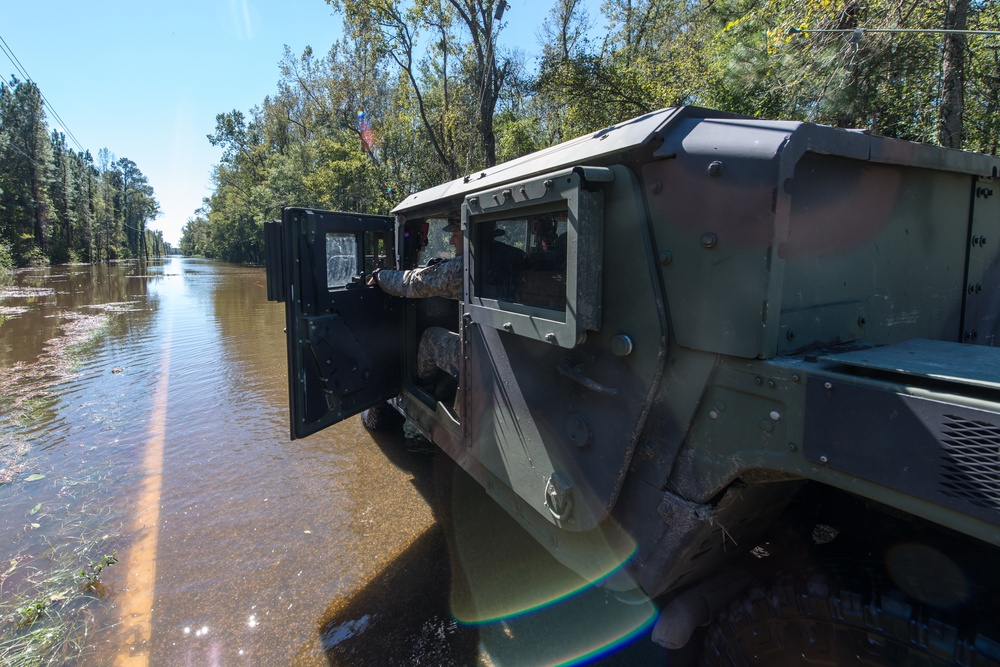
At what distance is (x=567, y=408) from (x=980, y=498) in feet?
4.39

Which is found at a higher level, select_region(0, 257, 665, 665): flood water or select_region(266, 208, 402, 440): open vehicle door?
select_region(266, 208, 402, 440): open vehicle door

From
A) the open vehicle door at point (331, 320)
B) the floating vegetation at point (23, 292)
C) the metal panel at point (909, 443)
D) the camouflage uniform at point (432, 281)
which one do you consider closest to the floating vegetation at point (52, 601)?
the open vehicle door at point (331, 320)

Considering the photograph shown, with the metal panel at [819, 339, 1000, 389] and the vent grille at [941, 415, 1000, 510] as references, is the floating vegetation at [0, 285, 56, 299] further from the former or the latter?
the vent grille at [941, 415, 1000, 510]

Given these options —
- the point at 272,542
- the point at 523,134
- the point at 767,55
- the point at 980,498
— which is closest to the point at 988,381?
the point at 980,498

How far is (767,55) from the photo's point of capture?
29.1 feet

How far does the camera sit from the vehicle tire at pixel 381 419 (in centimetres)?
534

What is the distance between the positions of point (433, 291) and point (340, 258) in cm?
104

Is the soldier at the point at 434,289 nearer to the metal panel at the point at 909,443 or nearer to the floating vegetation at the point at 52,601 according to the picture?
the metal panel at the point at 909,443

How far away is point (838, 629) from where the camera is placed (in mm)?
1433

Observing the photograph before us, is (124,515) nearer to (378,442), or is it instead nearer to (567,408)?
(378,442)

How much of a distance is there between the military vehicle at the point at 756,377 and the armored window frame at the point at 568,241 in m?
0.01

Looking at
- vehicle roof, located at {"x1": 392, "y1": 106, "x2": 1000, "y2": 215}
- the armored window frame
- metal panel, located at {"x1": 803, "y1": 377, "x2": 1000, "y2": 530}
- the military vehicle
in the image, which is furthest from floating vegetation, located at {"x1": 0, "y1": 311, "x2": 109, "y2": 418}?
metal panel, located at {"x1": 803, "y1": 377, "x2": 1000, "y2": 530}

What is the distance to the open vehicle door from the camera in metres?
3.49

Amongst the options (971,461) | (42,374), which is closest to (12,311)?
(42,374)
